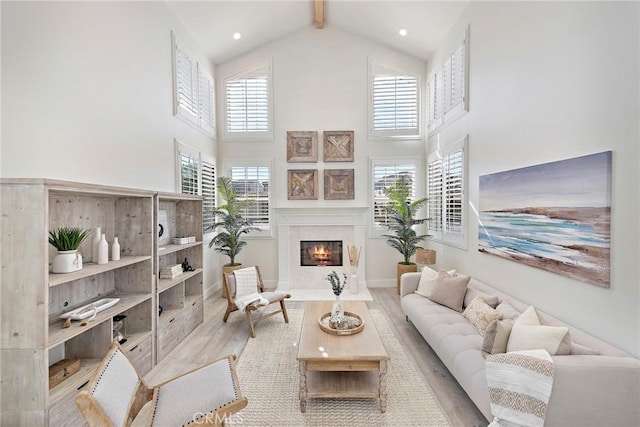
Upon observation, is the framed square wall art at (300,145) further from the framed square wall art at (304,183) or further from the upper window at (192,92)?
the upper window at (192,92)

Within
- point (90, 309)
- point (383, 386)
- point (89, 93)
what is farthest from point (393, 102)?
point (90, 309)

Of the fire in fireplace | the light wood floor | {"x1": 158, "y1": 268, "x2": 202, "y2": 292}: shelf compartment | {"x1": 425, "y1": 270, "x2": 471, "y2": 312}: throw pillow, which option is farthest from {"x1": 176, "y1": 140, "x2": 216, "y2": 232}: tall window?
{"x1": 425, "y1": 270, "x2": 471, "y2": 312}: throw pillow

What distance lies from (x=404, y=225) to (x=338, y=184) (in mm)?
1551

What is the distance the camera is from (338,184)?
593 cm

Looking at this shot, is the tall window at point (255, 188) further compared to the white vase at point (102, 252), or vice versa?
the tall window at point (255, 188)

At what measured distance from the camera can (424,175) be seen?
592cm

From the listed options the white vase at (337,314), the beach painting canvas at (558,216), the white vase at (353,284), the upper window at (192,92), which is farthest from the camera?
the white vase at (353,284)

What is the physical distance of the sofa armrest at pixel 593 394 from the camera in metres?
1.68

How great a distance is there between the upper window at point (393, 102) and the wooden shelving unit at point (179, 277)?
3851mm

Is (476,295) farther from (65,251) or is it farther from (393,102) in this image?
(393,102)

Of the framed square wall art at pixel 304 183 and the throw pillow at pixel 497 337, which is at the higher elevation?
the framed square wall art at pixel 304 183

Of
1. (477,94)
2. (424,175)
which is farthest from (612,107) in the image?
(424,175)

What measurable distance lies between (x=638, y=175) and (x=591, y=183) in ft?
1.01

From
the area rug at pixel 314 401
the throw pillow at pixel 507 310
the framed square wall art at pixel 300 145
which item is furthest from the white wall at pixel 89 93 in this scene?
the throw pillow at pixel 507 310
